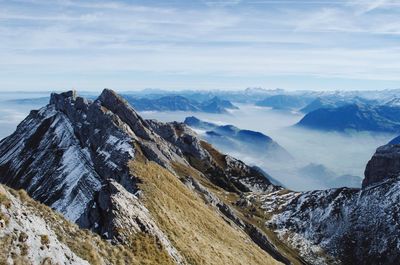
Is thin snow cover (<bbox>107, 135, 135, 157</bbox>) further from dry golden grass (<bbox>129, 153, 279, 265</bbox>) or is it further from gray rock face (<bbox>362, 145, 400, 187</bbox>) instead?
gray rock face (<bbox>362, 145, 400, 187</bbox>)

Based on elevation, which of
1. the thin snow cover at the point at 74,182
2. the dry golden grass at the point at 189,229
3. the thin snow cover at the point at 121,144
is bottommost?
the thin snow cover at the point at 74,182

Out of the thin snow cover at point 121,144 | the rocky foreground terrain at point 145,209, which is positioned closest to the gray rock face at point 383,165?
the rocky foreground terrain at point 145,209

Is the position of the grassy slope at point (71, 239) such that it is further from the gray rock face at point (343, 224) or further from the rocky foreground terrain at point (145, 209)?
the gray rock face at point (343, 224)

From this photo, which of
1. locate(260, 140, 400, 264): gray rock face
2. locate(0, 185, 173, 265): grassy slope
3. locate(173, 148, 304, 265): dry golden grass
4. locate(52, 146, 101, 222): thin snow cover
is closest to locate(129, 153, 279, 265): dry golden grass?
locate(0, 185, 173, 265): grassy slope

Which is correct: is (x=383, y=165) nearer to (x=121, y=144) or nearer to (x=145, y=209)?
(x=121, y=144)

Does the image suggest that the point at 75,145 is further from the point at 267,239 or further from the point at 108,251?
the point at 108,251

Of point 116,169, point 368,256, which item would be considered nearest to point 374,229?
point 368,256

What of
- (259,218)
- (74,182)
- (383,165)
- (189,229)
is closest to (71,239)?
(189,229)
